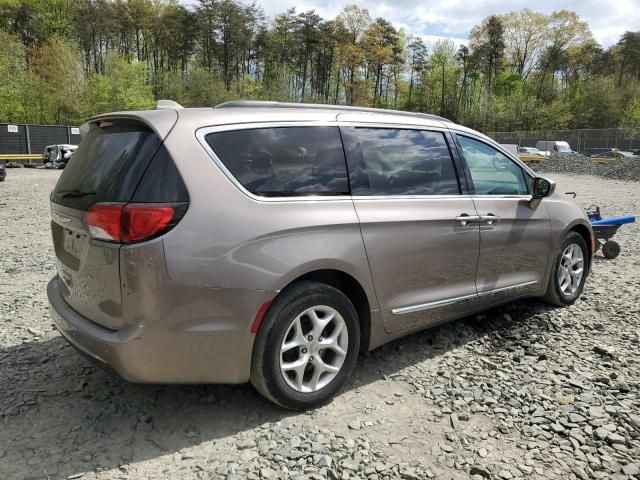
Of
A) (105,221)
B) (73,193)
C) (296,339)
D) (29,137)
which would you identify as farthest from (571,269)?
(29,137)

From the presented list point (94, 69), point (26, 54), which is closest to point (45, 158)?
point (26, 54)

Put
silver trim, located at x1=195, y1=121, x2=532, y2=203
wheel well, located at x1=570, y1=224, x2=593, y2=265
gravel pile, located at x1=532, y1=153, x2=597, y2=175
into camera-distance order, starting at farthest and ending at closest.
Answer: gravel pile, located at x1=532, y1=153, x2=597, y2=175 → wheel well, located at x1=570, y1=224, x2=593, y2=265 → silver trim, located at x1=195, y1=121, x2=532, y2=203

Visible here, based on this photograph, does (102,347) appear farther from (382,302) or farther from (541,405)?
(541,405)

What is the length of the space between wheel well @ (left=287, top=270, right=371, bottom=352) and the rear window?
112 centimetres

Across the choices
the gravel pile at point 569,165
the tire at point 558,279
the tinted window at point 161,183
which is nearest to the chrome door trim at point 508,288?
the tire at point 558,279

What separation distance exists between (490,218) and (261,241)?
2.07 m

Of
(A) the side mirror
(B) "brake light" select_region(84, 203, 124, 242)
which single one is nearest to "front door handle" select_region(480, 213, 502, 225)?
(A) the side mirror

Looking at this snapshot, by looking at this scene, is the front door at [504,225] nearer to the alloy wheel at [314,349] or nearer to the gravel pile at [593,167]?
the alloy wheel at [314,349]

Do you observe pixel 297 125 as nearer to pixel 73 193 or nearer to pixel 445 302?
pixel 73 193

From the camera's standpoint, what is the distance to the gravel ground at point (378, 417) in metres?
2.62

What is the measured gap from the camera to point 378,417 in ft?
10.1

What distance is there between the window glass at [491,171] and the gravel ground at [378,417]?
4.05 feet

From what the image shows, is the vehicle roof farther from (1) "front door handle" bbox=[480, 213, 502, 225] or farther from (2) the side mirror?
(2) the side mirror

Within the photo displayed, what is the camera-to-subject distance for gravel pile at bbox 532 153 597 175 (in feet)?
101
